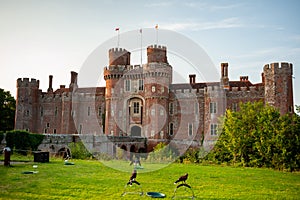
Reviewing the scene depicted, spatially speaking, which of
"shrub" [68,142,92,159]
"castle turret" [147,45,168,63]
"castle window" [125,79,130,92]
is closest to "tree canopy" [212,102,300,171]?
"shrub" [68,142,92,159]

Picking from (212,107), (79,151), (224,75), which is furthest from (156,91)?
(79,151)

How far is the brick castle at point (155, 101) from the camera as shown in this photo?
35.5 meters

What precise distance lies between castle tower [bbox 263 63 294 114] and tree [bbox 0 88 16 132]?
1409 inches

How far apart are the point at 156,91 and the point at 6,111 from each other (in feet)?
77.9

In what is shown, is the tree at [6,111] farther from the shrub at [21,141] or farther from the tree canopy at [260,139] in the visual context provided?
the tree canopy at [260,139]

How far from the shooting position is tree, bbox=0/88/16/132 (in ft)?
150

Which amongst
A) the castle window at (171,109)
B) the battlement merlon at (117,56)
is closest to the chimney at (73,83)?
the battlement merlon at (117,56)

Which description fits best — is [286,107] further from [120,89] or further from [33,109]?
[33,109]

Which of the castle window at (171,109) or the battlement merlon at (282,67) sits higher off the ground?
the battlement merlon at (282,67)

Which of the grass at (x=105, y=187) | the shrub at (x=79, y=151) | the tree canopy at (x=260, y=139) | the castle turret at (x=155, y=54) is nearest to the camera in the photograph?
the grass at (x=105, y=187)

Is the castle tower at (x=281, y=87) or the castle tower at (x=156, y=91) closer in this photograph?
the castle tower at (x=281, y=87)

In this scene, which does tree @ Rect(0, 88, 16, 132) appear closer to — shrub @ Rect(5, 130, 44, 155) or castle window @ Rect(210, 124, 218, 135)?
shrub @ Rect(5, 130, 44, 155)

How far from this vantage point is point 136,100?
39.4 meters

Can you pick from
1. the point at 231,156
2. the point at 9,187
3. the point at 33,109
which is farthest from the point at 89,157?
the point at 33,109
